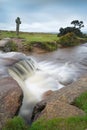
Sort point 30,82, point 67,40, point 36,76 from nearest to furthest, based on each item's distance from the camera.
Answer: point 30,82 < point 36,76 < point 67,40

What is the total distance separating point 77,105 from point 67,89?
2121 millimetres

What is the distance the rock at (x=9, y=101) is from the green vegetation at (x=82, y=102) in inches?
117

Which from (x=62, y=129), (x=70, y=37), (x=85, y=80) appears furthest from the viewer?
(x=70, y=37)

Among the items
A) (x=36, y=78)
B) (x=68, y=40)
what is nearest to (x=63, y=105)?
(x=36, y=78)

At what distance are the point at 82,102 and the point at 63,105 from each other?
1086mm

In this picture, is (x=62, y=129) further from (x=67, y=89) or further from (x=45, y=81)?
(x=45, y=81)

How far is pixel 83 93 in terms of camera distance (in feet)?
49.0

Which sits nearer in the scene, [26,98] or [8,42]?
[26,98]

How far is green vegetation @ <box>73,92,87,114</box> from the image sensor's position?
45.0 ft

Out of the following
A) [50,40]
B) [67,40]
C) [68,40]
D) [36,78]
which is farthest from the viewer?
[68,40]

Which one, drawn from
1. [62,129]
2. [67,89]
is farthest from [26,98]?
[62,129]

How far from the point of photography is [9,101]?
1418 cm

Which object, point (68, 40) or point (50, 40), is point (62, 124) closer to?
point (50, 40)

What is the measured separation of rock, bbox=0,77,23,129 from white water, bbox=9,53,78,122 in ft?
7.00
